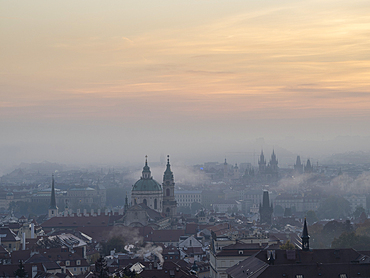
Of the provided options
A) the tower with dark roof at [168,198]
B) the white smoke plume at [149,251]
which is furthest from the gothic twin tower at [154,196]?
the white smoke plume at [149,251]

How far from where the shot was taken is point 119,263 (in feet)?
266

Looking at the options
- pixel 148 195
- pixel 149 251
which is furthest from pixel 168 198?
pixel 149 251

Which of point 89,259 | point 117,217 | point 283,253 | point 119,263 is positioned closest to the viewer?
point 283,253

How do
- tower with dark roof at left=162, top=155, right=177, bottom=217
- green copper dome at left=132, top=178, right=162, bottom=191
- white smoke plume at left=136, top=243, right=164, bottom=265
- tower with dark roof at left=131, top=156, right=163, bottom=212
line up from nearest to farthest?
white smoke plume at left=136, top=243, right=164, bottom=265 < tower with dark roof at left=131, top=156, right=163, bottom=212 < tower with dark roof at left=162, top=155, right=177, bottom=217 < green copper dome at left=132, top=178, right=162, bottom=191

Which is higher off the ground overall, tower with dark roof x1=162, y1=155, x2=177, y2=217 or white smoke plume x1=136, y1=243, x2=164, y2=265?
tower with dark roof x1=162, y1=155, x2=177, y2=217

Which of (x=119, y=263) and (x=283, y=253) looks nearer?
(x=283, y=253)

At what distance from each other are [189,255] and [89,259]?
34.6 ft

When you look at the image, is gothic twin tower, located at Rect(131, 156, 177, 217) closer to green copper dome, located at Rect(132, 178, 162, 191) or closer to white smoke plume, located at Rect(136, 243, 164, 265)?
green copper dome, located at Rect(132, 178, 162, 191)

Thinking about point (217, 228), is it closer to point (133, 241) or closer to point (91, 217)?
point (133, 241)

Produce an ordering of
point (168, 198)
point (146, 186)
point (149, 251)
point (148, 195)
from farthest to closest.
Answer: point (168, 198) < point (146, 186) < point (148, 195) < point (149, 251)

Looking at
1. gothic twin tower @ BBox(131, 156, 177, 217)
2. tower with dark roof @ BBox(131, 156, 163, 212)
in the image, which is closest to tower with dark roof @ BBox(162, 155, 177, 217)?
gothic twin tower @ BBox(131, 156, 177, 217)

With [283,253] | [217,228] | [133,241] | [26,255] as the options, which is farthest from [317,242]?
[283,253]

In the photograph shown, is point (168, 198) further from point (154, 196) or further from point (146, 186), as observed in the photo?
point (146, 186)

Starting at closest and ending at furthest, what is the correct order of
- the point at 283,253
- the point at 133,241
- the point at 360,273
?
the point at 360,273 → the point at 283,253 → the point at 133,241
